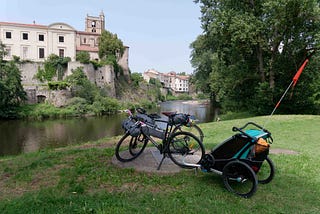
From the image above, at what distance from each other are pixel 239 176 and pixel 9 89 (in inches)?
1211

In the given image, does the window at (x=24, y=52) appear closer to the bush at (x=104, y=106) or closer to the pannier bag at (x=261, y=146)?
the bush at (x=104, y=106)

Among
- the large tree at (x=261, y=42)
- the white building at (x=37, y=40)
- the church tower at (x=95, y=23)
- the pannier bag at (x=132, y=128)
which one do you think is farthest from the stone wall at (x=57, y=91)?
the pannier bag at (x=132, y=128)

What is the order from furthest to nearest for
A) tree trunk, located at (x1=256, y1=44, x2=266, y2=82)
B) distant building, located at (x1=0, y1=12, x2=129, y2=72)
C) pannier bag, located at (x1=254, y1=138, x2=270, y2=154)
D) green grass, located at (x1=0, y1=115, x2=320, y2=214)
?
distant building, located at (x1=0, y1=12, x2=129, y2=72)
tree trunk, located at (x1=256, y1=44, x2=266, y2=82)
pannier bag, located at (x1=254, y1=138, x2=270, y2=154)
green grass, located at (x1=0, y1=115, x2=320, y2=214)

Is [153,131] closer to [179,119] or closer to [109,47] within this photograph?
[179,119]

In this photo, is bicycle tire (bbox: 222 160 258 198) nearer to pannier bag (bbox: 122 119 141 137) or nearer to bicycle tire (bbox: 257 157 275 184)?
bicycle tire (bbox: 257 157 275 184)

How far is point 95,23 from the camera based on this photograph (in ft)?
209

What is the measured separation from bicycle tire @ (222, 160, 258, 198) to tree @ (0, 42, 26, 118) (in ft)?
97.9

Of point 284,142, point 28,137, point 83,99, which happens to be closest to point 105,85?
point 83,99

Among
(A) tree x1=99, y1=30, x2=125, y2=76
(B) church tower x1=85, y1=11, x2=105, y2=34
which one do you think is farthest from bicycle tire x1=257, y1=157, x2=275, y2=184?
(B) church tower x1=85, y1=11, x2=105, y2=34

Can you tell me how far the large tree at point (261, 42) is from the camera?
46.2 ft

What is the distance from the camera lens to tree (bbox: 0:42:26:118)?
2806 centimetres

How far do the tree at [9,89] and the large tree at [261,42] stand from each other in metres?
22.6

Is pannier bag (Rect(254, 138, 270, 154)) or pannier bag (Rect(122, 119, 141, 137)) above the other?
pannier bag (Rect(122, 119, 141, 137))

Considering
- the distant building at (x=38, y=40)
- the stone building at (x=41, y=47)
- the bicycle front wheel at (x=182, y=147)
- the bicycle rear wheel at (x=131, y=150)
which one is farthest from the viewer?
the distant building at (x=38, y=40)
